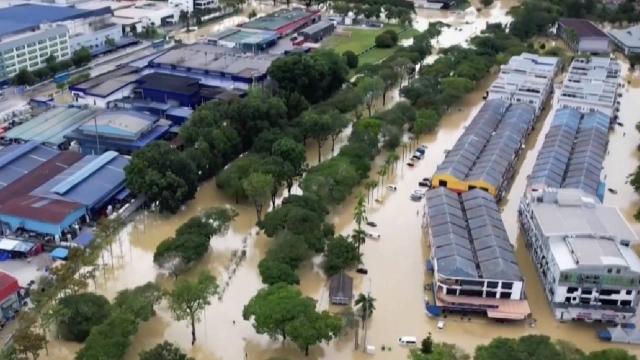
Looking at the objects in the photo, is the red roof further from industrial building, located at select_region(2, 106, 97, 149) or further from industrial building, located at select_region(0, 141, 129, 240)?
industrial building, located at select_region(2, 106, 97, 149)

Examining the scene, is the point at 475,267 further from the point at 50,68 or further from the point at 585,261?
the point at 50,68

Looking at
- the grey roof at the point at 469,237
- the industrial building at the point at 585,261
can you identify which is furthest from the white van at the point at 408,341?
the industrial building at the point at 585,261

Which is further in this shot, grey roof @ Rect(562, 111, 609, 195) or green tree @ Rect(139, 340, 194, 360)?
grey roof @ Rect(562, 111, 609, 195)

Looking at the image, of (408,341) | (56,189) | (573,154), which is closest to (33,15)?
(56,189)

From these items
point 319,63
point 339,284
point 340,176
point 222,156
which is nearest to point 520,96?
point 319,63

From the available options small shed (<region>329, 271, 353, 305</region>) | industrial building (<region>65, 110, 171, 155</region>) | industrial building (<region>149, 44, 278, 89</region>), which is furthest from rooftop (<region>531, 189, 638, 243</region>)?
industrial building (<region>149, 44, 278, 89</region>)
